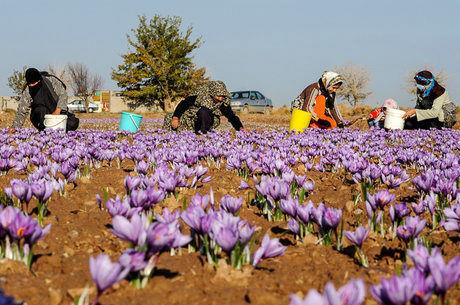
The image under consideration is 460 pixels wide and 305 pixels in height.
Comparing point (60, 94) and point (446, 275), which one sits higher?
point (60, 94)

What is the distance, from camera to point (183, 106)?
13.1 metres

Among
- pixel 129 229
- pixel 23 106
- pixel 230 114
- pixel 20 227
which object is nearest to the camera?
pixel 129 229

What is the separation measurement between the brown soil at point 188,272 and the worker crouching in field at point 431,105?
1128 centimetres

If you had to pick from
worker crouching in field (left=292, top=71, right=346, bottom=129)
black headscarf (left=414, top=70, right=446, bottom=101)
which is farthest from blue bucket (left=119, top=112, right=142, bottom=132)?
black headscarf (left=414, top=70, right=446, bottom=101)

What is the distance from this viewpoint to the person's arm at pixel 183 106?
1303cm

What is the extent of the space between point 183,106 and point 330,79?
3881 millimetres

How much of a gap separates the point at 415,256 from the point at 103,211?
258 centimetres

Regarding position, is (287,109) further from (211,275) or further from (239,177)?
(211,275)

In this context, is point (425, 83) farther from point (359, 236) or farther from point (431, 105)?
point (359, 236)

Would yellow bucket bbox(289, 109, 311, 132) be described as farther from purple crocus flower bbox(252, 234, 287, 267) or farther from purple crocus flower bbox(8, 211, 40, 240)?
purple crocus flower bbox(8, 211, 40, 240)

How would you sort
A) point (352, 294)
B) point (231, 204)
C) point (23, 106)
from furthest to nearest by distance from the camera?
point (23, 106) → point (231, 204) → point (352, 294)

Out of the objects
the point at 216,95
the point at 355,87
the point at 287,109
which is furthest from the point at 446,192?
the point at 355,87

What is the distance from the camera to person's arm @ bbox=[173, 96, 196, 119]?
13031mm

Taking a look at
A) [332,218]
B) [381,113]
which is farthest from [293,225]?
[381,113]
